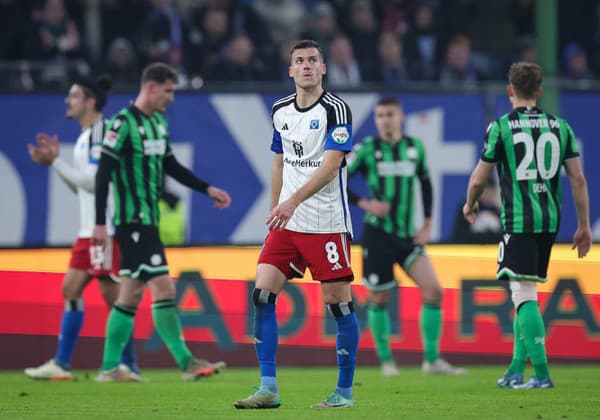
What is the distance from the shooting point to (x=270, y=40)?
16.4 m

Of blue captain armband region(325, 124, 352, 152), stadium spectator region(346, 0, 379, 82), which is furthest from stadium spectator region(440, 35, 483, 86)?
blue captain armband region(325, 124, 352, 152)

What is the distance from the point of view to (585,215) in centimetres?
841

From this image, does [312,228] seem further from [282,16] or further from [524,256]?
[282,16]

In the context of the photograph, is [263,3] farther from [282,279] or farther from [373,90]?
[282,279]

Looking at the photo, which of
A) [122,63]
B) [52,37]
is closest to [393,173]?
[122,63]

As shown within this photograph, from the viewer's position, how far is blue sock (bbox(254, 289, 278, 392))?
710 cm

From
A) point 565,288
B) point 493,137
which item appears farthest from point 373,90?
point 493,137

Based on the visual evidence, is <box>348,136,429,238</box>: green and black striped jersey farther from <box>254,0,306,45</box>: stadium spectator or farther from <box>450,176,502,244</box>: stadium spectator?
<box>254,0,306,45</box>: stadium spectator

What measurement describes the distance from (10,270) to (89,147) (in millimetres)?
2000

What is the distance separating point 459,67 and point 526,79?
7697 mm

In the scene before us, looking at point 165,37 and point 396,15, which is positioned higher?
point 396,15

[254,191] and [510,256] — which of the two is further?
[254,191]

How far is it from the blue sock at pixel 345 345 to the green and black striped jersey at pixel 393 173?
3831mm

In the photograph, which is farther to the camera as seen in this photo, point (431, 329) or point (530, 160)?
point (431, 329)
